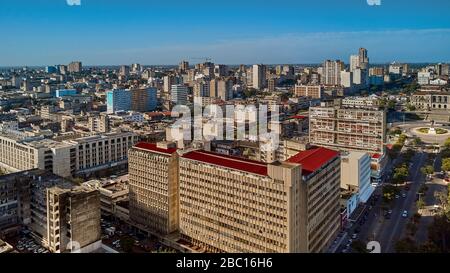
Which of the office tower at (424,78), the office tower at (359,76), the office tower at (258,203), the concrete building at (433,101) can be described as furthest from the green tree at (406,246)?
the office tower at (424,78)

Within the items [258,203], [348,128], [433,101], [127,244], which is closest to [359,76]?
[433,101]

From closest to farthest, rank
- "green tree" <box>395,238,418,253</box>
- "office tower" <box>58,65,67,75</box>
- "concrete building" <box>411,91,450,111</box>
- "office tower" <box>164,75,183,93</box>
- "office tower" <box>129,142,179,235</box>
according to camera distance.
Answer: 1. "green tree" <box>395,238,418,253</box>
2. "office tower" <box>129,142,179,235</box>
3. "concrete building" <box>411,91,450,111</box>
4. "office tower" <box>164,75,183,93</box>
5. "office tower" <box>58,65,67,75</box>

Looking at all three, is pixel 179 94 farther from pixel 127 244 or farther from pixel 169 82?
pixel 127 244

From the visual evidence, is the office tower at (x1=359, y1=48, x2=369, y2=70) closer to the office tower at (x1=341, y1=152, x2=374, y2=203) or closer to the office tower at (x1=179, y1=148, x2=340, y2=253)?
the office tower at (x1=341, y1=152, x2=374, y2=203)

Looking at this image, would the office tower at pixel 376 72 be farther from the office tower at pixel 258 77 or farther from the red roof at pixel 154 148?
the red roof at pixel 154 148

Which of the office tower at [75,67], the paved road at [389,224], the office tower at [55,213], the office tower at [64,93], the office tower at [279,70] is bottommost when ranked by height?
the paved road at [389,224]

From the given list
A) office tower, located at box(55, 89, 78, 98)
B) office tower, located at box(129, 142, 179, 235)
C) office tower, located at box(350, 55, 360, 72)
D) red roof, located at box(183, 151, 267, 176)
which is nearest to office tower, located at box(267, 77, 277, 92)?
office tower, located at box(350, 55, 360, 72)

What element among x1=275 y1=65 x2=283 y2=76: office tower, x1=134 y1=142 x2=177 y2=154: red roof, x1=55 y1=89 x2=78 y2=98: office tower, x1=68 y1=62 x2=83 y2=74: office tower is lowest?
x1=134 y1=142 x2=177 y2=154: red roof
